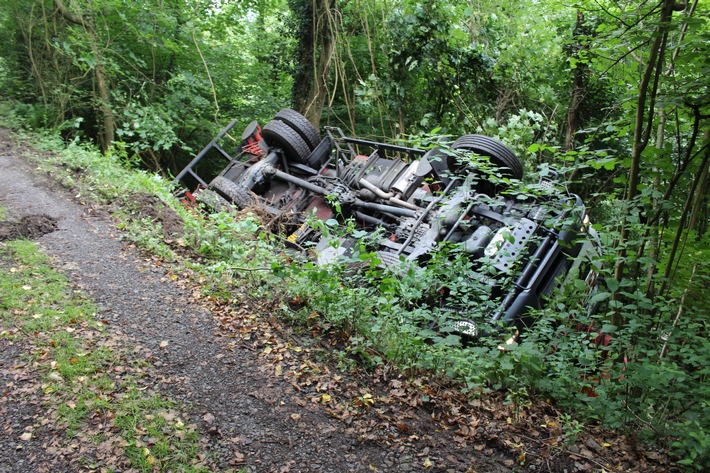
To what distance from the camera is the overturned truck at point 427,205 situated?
13.5 feet

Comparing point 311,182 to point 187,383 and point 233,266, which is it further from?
point 187,383

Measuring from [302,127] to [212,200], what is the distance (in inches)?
83.5

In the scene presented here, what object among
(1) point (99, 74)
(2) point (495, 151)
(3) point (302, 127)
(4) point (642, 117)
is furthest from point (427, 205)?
(1) point (99, 74)

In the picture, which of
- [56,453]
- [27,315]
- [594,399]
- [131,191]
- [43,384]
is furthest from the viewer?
[131,191]

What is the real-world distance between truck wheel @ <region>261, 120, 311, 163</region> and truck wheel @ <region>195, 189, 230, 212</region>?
1.45 meters

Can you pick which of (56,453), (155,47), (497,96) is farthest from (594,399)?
(155,47)

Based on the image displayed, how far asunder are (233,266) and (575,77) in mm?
8616

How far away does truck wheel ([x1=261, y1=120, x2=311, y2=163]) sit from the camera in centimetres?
830

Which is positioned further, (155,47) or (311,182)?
(155,47)

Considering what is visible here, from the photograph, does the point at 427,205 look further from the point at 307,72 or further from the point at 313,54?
the point at 307,72

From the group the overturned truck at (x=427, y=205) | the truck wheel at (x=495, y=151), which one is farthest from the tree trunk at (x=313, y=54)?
the truck wheel at (x=495, y=151)

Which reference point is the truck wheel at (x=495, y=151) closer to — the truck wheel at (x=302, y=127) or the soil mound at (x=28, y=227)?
the truck wheel at (x=302, y=127)

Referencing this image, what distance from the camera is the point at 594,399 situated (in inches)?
128

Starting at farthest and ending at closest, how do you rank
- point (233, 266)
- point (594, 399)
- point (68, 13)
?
point (68, 13) → point (233, 266) → point (594, 399)
